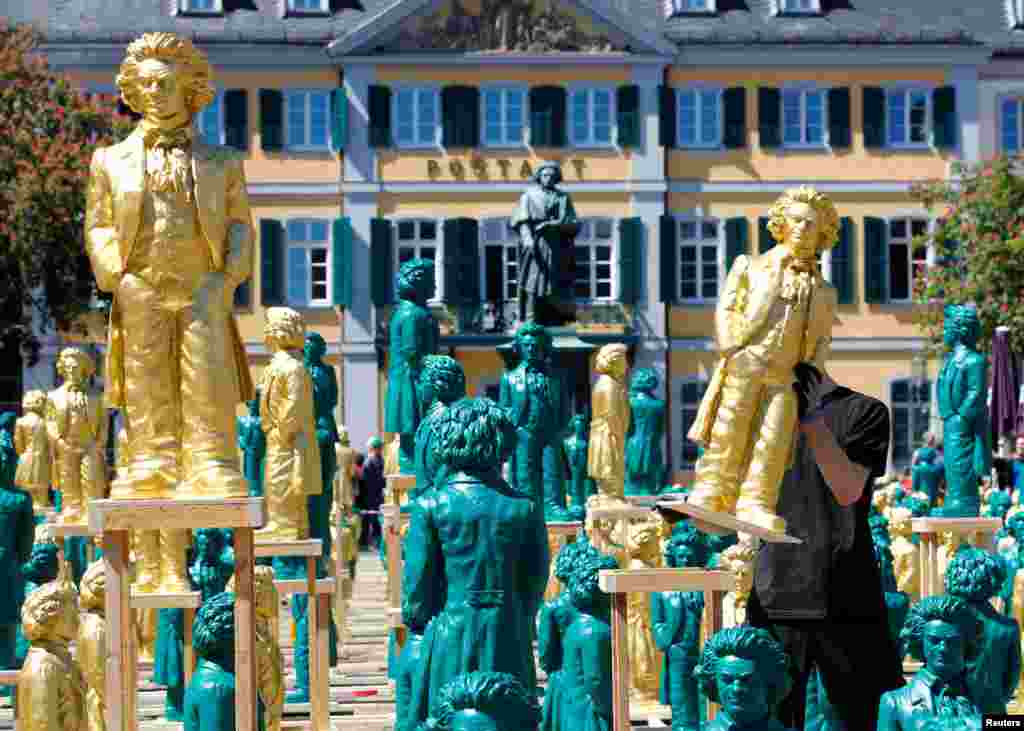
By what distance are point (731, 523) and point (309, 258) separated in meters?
41.4

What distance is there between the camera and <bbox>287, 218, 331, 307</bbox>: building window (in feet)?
165

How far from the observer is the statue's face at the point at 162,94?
10484 millimetres

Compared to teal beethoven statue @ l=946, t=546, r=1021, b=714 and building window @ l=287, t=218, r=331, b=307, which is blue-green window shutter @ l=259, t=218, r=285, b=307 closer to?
building window @ l=287, t=218, r=331, b=307

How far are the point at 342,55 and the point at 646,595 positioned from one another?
113ft

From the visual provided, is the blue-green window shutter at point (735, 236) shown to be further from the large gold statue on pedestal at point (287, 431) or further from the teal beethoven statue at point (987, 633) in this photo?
the teal beethoven statue at point (987, 633)

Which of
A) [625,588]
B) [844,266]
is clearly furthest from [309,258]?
[625,588]

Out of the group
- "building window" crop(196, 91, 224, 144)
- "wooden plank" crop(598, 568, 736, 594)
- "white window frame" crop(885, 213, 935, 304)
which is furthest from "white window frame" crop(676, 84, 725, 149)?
"wooden plank" crop(598, 568, 736, 594)

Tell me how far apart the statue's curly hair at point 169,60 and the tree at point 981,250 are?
32.1 meters

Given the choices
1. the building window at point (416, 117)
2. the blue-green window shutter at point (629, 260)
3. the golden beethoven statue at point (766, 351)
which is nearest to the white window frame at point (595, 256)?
the blue-green window shutter at point (629, 260)

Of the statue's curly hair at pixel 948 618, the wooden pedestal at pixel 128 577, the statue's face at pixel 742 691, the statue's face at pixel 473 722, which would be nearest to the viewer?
the statue's face at pixel 473 722

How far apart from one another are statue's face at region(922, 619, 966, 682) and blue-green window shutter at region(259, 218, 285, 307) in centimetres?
4188

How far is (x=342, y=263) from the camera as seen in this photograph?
5006 centimetres

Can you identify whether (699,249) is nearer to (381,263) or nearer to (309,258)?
(381,263)

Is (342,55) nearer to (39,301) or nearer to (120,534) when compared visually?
(39,301)
